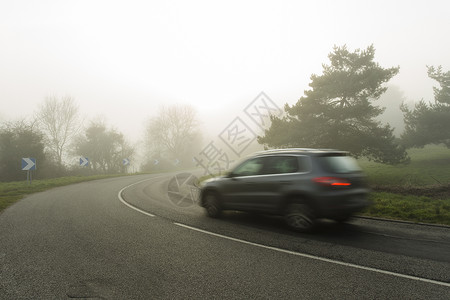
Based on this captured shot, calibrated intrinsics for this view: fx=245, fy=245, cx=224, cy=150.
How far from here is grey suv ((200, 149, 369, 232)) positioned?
5.19 m

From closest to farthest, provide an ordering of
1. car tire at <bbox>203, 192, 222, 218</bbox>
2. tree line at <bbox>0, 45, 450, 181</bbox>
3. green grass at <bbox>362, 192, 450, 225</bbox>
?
green grass at <bbox>362, 192, 450, 225</bbox>
car tire at <bbox>203, 192, 222, 218</bbox>
tree line at <bbox>0, 45, 450, 181</bbox>

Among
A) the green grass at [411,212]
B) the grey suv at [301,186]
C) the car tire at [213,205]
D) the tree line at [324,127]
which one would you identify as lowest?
the green grass at [411,212]

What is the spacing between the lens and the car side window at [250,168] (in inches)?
252

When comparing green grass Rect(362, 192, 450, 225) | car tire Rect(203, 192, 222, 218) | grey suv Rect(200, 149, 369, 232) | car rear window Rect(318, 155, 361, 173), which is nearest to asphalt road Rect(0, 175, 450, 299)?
car tire Rect(203, 192, 222, 218)

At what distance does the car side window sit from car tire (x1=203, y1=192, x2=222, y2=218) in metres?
1.00

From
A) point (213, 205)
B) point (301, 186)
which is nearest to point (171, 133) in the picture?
point (213, 205)

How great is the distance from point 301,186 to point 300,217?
718 millimetres

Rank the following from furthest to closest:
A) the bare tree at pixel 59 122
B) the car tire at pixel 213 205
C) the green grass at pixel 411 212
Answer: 1. the bare tree at pixel 59 122
2. the car tire at pixel 213 205
3. the green grass at pixel 411 212

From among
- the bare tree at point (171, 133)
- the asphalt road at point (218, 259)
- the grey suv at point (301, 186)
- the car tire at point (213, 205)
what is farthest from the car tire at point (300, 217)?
the bare tree at point (171, 133)

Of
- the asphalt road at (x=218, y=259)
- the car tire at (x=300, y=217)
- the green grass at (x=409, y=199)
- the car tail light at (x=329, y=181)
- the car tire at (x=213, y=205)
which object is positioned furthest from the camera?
the car tire at (x=213, y=205)

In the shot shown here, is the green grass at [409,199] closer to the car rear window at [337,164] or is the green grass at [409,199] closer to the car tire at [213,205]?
the car rear window at [337,164]

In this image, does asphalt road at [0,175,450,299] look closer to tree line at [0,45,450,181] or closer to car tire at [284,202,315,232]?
car tire at [284,202,315,232]

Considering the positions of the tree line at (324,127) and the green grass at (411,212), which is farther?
the tree line at (324,127)

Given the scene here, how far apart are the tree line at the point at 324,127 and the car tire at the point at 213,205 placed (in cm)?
1059
